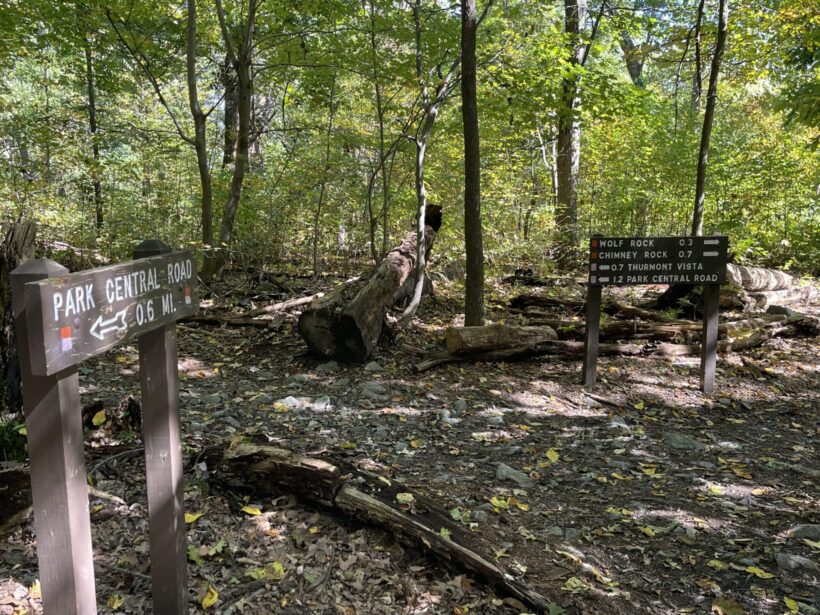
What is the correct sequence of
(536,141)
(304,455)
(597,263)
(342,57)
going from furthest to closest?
1. (536,141)
2. (342,57)
3. (597,263)
4. (304,455)

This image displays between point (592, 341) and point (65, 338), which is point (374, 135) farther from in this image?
point (65, 338)

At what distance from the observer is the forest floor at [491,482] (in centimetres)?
338

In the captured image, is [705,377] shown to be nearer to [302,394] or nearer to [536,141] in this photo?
[302,394]

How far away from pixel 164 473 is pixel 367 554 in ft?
4.89

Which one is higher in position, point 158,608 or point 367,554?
point 158,608

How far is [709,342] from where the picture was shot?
7387mm

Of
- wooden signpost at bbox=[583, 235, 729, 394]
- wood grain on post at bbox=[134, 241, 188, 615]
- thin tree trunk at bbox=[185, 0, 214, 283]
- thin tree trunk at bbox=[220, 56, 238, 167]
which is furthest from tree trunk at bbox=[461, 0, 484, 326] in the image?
thin tree trunk at bbox=[220, 56, 238, 167]

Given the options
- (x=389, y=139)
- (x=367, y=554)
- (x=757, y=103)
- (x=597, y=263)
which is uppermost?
(x=757, y=103)

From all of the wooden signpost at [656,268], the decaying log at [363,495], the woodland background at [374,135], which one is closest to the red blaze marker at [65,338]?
the decaying log at [363,495]

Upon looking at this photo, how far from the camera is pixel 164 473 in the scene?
2.62m

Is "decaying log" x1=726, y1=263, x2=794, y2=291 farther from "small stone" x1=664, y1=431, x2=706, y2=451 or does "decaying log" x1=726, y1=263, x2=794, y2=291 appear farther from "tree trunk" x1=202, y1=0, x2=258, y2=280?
"tree trunk" x1=202, y1=0, x2=258, y2=280

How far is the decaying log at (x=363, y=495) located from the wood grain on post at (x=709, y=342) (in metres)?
4.73

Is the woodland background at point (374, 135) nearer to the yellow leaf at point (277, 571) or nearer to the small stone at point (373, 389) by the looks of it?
the small stone at point (373, 389)

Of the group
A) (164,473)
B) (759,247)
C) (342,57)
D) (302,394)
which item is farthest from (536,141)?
(164,473)
